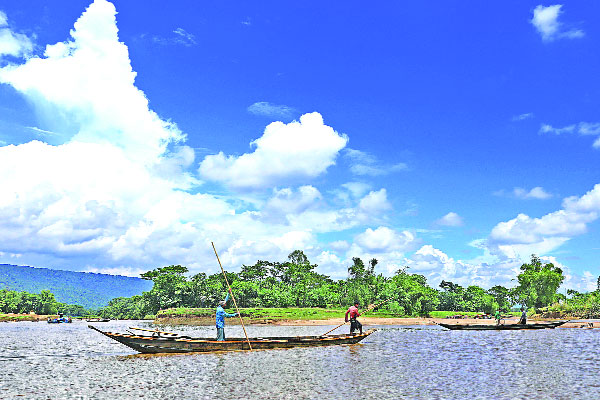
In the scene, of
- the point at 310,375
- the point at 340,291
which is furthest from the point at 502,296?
the point at 310,375

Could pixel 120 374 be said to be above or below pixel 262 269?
below

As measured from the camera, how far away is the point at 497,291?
140 m

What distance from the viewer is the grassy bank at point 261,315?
98.0 m

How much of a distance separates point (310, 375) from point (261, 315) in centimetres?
8037

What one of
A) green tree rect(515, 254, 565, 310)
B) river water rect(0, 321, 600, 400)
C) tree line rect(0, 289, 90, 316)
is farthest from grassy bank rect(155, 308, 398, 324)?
tree line rect(0, 289, 90, 316)

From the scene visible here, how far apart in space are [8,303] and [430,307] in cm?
13462

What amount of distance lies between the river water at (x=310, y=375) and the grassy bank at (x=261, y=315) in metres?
65.0

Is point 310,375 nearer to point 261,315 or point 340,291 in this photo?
point 261,315

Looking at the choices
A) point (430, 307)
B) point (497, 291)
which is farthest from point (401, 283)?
point (497, 291)

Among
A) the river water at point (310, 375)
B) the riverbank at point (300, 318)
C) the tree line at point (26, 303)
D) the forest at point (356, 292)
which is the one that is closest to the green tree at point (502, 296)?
the forest at point (356, 292)

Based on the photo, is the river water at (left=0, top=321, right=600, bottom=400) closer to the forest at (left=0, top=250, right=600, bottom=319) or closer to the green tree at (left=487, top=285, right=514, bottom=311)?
the forest at (left=0, top=250, right=600, bottom=319)

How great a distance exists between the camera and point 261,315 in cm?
10119

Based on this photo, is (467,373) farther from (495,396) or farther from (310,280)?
(310,280)

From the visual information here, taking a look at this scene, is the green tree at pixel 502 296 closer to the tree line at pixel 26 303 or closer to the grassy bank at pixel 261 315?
the grassy bank at pixel 261 315
